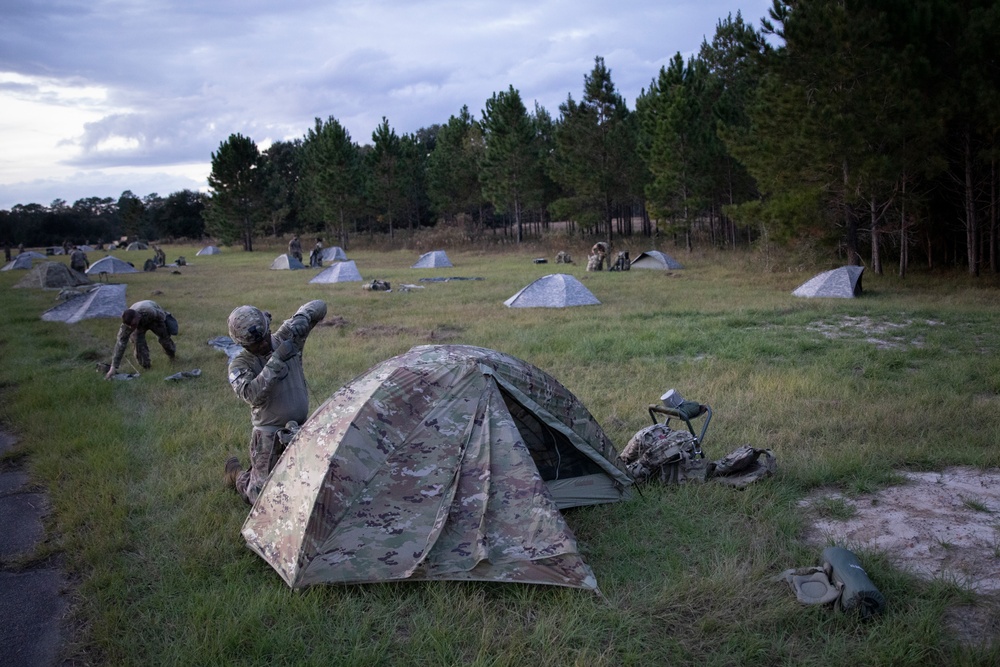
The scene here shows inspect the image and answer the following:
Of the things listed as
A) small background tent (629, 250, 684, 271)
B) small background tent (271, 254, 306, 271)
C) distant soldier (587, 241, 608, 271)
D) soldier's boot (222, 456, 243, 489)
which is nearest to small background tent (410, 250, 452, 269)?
small background tent (271, 254, 306, 271)

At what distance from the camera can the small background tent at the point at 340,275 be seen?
25.5 meters

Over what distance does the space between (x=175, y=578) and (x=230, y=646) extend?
984 millimetres

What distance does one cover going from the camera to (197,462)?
6547mm

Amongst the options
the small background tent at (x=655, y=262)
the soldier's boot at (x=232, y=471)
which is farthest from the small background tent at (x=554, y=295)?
the soldier's boot at (x=232, y=471)

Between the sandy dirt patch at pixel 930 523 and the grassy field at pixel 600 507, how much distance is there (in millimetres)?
197

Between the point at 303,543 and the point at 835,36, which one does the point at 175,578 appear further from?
the point at 835,36

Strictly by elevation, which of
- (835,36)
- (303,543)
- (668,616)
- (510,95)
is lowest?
(668,616)

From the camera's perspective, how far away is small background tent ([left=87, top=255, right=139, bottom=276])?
102ft

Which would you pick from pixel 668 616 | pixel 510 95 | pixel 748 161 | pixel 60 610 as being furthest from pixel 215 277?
pixel 668 616

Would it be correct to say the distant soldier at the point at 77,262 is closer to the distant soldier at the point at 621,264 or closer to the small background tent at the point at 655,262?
the distant soldier at the point at 621,264

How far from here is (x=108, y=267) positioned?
31.9 m

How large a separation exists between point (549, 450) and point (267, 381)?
2.21 metres

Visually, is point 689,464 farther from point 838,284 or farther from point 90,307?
point 90,307

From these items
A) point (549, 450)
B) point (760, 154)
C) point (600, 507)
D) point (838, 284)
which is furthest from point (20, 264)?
point (600, 507)
